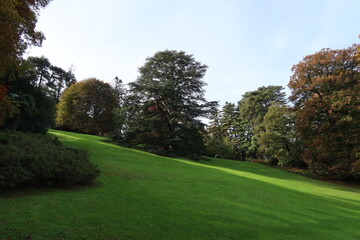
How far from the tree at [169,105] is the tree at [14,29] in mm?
16424

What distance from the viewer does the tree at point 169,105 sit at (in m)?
26.6

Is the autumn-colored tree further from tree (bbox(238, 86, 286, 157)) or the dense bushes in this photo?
the dense bushes

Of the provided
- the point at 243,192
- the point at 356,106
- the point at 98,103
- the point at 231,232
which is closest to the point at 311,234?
the point at 231,232

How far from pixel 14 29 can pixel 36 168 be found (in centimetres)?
496

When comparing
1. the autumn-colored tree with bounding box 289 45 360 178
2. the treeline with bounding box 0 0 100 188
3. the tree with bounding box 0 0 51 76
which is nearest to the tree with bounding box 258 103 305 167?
the autumn-colored tree with bounding box 289 45 360 178

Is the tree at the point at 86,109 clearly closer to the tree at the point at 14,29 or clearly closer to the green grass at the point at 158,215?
the tree at the point at 14,29

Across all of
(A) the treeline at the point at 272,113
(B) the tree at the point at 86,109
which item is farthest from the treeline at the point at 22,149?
(B) the tree at the point at 86,109

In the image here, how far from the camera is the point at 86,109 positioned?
42.0 metres

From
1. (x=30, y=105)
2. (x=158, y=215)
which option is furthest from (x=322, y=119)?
(x=30, y=105)

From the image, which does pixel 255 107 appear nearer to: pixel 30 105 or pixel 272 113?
pixel 272 113

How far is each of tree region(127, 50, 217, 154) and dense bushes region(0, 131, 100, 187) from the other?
1733 cm

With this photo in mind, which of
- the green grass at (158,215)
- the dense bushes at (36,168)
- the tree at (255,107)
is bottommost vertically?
the green grass at (158,215)

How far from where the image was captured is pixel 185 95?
2970 cm

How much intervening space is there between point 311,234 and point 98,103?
42.2 meters
